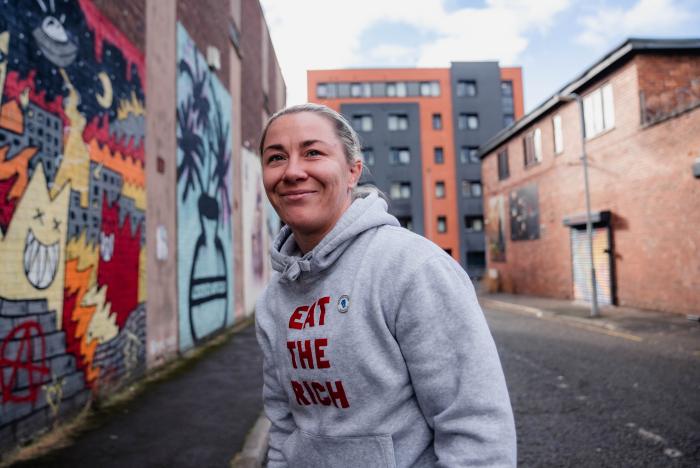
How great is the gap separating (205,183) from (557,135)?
14592 mm

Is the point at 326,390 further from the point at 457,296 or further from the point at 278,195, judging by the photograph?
the point at 278,195

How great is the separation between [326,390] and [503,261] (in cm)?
2513

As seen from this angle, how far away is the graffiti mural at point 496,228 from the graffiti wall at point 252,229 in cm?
1315

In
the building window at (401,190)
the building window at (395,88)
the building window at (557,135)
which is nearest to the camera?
the building window at (557,135)

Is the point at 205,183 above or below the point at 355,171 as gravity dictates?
above

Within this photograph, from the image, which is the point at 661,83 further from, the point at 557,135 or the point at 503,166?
the point at 503,166

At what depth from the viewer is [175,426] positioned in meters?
4.69

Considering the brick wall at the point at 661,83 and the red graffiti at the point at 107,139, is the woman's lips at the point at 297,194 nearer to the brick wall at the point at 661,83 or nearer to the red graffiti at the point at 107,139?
the red graffiti at the point at 107,139

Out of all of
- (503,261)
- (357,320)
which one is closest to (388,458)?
(357,320)

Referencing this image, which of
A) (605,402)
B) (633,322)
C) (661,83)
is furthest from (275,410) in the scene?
(661,83)

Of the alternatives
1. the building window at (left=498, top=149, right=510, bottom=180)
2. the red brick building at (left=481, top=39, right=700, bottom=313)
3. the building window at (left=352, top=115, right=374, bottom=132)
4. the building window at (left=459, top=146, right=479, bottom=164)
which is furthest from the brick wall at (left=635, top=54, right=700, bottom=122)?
the building window at (left=352, top=115, right=374, bottom=132)

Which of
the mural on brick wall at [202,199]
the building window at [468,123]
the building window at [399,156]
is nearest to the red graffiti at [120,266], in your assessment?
the mural on brick wall at [202,199]

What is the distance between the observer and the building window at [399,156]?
4331cm

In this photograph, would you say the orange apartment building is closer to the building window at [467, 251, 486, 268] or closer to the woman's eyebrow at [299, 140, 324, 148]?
the building window at [467, 251, 486, 268]
